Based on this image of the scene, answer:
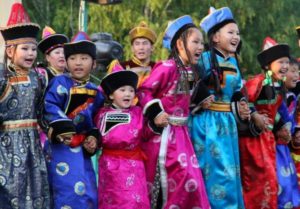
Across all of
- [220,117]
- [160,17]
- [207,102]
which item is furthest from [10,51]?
[160,17]

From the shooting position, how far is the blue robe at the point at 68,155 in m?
6.34

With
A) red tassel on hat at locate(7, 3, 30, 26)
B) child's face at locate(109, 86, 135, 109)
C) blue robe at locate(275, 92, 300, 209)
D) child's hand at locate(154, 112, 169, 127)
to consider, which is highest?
red tassel on hat at locate(7, 3, 30, 26)

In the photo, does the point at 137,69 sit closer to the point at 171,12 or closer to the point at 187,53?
the point at 187,53

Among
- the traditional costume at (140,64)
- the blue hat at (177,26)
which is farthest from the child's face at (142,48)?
the blue hat at (177,26)

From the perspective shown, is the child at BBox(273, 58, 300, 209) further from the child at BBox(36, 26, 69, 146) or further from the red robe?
the child at BBox(36, 26, 69, 146)

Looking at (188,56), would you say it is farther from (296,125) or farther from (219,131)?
(296,125)

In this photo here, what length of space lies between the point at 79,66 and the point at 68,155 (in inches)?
28.6

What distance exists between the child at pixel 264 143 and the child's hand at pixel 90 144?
1.57 m

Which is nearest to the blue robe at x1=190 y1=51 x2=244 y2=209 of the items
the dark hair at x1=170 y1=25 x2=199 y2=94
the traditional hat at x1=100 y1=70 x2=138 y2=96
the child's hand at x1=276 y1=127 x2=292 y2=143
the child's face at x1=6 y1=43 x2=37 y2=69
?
the dark hair at x1=170 y1=25 x2=199 y2=94

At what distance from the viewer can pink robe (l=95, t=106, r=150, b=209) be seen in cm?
654

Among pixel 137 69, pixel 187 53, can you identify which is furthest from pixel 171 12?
pixel 187 53

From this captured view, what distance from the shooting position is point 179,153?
22.0 ft

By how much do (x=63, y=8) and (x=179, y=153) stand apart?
1125 centimetres

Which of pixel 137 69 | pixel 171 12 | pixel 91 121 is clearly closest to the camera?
pixel 91 121
